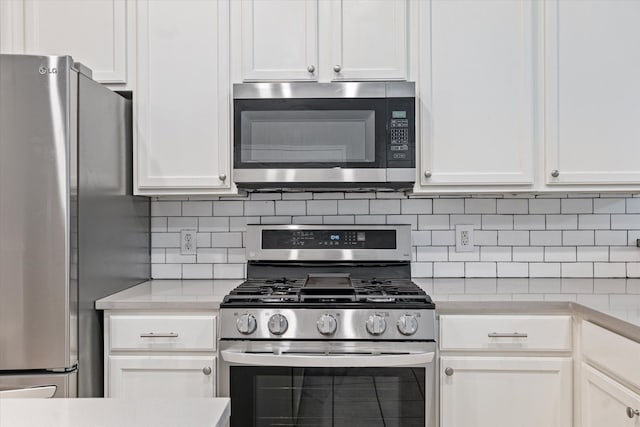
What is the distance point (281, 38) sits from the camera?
2.36 m

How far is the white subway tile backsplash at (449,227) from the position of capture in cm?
263

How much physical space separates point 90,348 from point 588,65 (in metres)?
2.27

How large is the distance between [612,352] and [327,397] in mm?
950

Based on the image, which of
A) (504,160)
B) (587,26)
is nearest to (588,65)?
(587,26)

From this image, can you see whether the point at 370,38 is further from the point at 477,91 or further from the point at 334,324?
the point at 334,324

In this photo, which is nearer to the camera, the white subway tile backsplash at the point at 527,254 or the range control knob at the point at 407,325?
the range control knob at the point at 407,325

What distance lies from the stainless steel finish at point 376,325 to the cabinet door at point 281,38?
41.2 inches

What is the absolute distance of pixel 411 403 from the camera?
2004 millimetres

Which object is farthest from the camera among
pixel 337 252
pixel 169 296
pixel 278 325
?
pixel 337 252

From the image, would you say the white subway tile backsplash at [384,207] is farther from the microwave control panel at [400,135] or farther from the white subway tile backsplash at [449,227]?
the microwave control panel at [400,135]

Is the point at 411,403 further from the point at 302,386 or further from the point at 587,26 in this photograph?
the point at 587,26

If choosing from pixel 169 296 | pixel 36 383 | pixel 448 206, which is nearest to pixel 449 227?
pixel 448 206

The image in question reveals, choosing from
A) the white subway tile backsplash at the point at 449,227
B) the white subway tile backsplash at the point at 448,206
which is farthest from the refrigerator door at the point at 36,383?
the white subway tile backsplash at the point at 448,206

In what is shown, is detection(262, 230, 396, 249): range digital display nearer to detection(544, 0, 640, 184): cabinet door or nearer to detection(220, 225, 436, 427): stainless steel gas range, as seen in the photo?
detection(220, 225, 436, 427): stainless steel gas range
